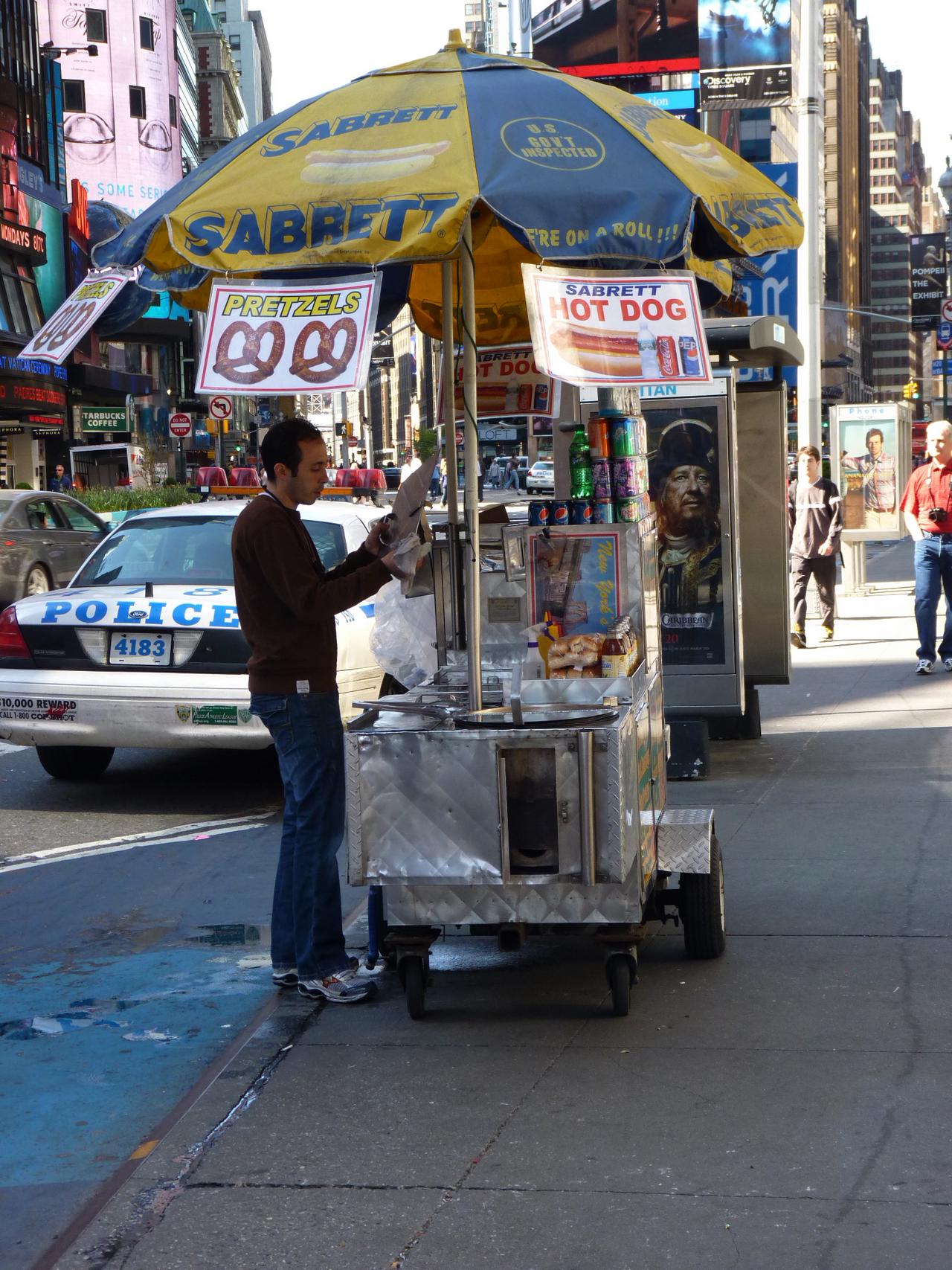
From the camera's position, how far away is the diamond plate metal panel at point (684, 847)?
5.19 m

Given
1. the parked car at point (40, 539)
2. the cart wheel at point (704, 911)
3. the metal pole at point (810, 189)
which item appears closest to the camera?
the cart wheel at point (704, 911)

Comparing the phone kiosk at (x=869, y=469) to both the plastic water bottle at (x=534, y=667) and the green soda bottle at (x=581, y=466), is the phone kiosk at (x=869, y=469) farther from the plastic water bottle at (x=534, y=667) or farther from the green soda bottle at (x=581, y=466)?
the plastic water bottle at (x=534, y=667)

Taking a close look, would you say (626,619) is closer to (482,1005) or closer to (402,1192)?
(482,1005)

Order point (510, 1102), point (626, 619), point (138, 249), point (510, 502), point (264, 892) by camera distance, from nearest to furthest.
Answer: point (510, 1102)
point (138, 249)
point (626, 619)
point (510, 502)
point (264, 892)

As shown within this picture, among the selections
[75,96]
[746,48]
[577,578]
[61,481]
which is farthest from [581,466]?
A: [75,96]

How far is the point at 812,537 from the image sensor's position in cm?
1475

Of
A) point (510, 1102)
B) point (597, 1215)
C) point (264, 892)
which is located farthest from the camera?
point (264, 892)

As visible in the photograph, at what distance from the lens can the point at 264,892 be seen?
6.65 meters

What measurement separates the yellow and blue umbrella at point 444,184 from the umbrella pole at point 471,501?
0.17 meters

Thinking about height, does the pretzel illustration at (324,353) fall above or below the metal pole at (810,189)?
below

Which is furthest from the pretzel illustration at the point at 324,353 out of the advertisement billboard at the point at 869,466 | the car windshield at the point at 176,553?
the advertisement billboard at the point at 869,466

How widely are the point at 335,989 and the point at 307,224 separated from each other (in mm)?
2432

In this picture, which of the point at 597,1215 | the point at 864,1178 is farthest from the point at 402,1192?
the point at 864,1178

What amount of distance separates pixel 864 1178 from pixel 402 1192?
1.09 m
